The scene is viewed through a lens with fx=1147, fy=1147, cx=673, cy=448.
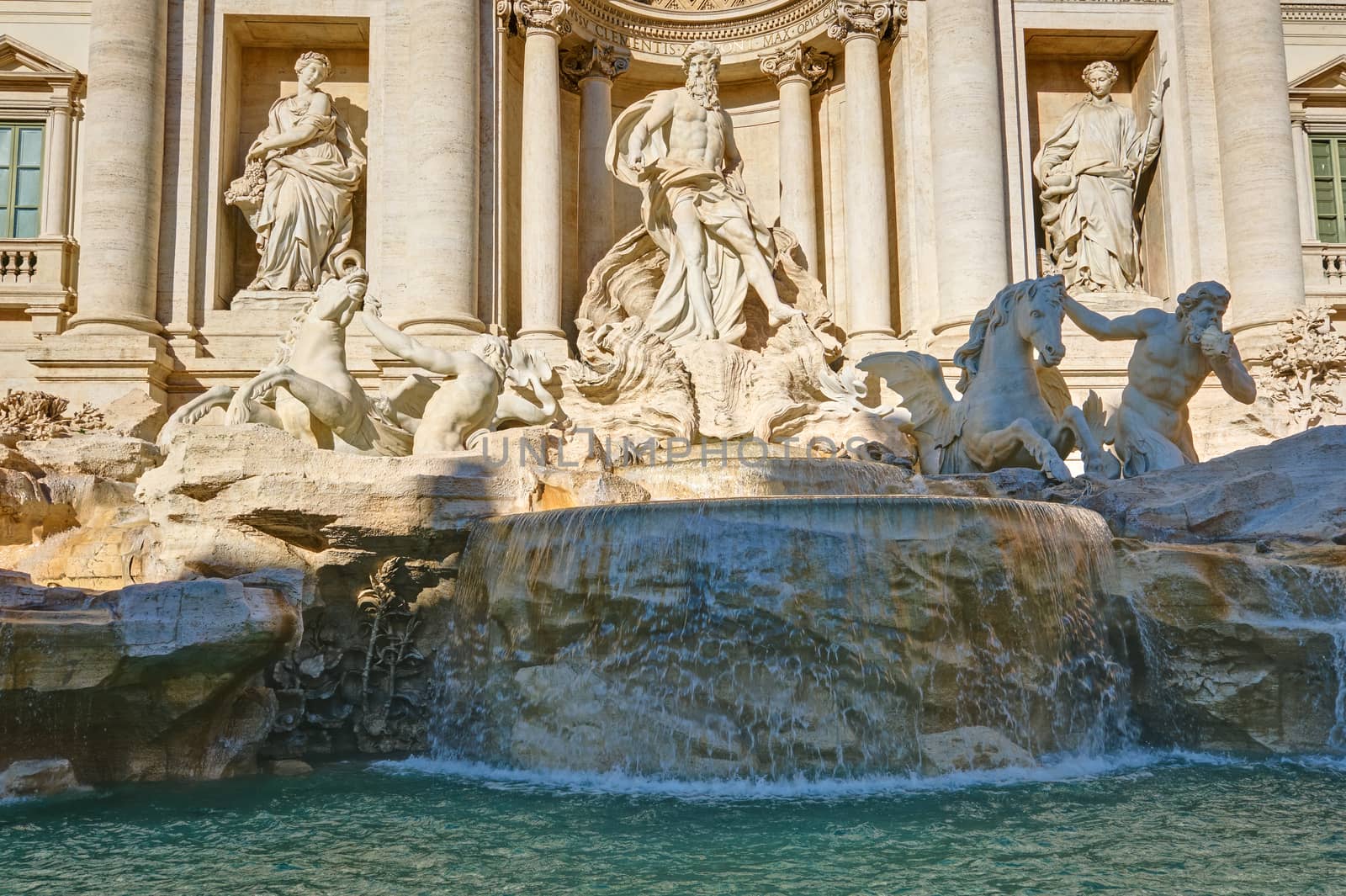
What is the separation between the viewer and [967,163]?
13.3 metres

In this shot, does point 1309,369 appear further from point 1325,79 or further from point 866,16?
point 866,16

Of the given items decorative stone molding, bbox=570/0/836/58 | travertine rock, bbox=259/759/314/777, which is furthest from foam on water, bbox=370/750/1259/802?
decorative stone molding, bbox=570/0/836/58

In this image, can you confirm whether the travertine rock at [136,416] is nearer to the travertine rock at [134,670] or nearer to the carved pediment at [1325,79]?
the travertine rock at [134,670]

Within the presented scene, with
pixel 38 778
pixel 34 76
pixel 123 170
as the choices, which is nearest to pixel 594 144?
pixel 123 170

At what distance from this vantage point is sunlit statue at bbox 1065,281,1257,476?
29.2 feet

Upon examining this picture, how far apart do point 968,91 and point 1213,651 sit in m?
8.65

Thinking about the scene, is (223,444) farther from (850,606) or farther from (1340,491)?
(1340,491)

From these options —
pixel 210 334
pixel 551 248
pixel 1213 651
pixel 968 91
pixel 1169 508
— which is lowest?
pixel 1213 651

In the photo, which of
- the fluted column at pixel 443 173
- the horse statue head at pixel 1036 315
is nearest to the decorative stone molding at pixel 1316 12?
the horse statue head at pixel 1036 315

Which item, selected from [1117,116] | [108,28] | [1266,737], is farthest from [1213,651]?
[108,28]

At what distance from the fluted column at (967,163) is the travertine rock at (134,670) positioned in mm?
9272

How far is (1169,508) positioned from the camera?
791 cm

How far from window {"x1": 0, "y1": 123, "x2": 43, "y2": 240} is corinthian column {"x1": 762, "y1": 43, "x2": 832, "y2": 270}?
9.22 m

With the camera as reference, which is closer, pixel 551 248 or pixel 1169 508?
pixel 1169 508
